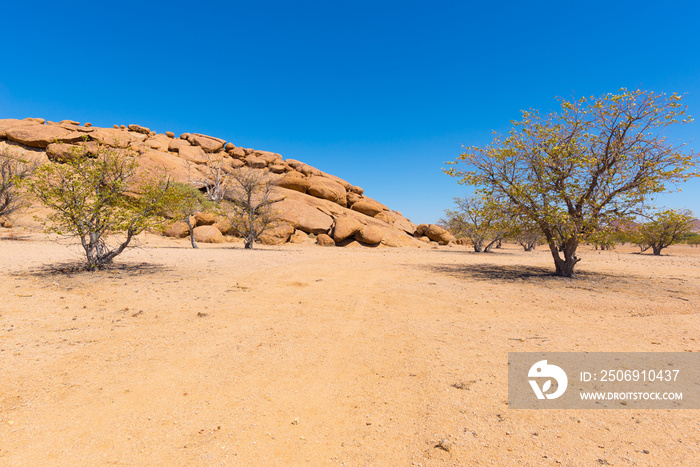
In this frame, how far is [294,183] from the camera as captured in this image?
41719 millimetres

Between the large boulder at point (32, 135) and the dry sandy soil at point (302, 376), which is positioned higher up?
the large boulder at point (32, 135)

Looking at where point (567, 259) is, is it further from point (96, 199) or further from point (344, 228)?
point (344, 228)

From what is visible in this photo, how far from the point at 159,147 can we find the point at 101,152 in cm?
4397

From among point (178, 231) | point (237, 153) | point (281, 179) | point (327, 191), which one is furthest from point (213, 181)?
point (178, 231)

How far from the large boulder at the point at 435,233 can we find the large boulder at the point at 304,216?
1511 cm

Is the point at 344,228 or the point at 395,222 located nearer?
the point at 344,228

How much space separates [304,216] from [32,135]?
123ft

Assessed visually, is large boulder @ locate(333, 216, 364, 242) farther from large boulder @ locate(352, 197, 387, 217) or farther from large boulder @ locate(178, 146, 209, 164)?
large boulder @ locate(178, 146, 209, 164)

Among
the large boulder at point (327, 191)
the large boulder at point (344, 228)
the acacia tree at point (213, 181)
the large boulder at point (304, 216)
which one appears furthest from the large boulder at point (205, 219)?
the large boulder at point (327, 191)

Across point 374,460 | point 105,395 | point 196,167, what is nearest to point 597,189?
point 374,460

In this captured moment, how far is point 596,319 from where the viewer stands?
7.10 meters

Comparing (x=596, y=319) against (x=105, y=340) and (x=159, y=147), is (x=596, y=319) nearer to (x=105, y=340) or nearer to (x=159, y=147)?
(x=105, y=340)

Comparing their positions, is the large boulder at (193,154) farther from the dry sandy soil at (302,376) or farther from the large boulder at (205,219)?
the dry sandy soil at (302,376)

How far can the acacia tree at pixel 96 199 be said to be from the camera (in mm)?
9508
